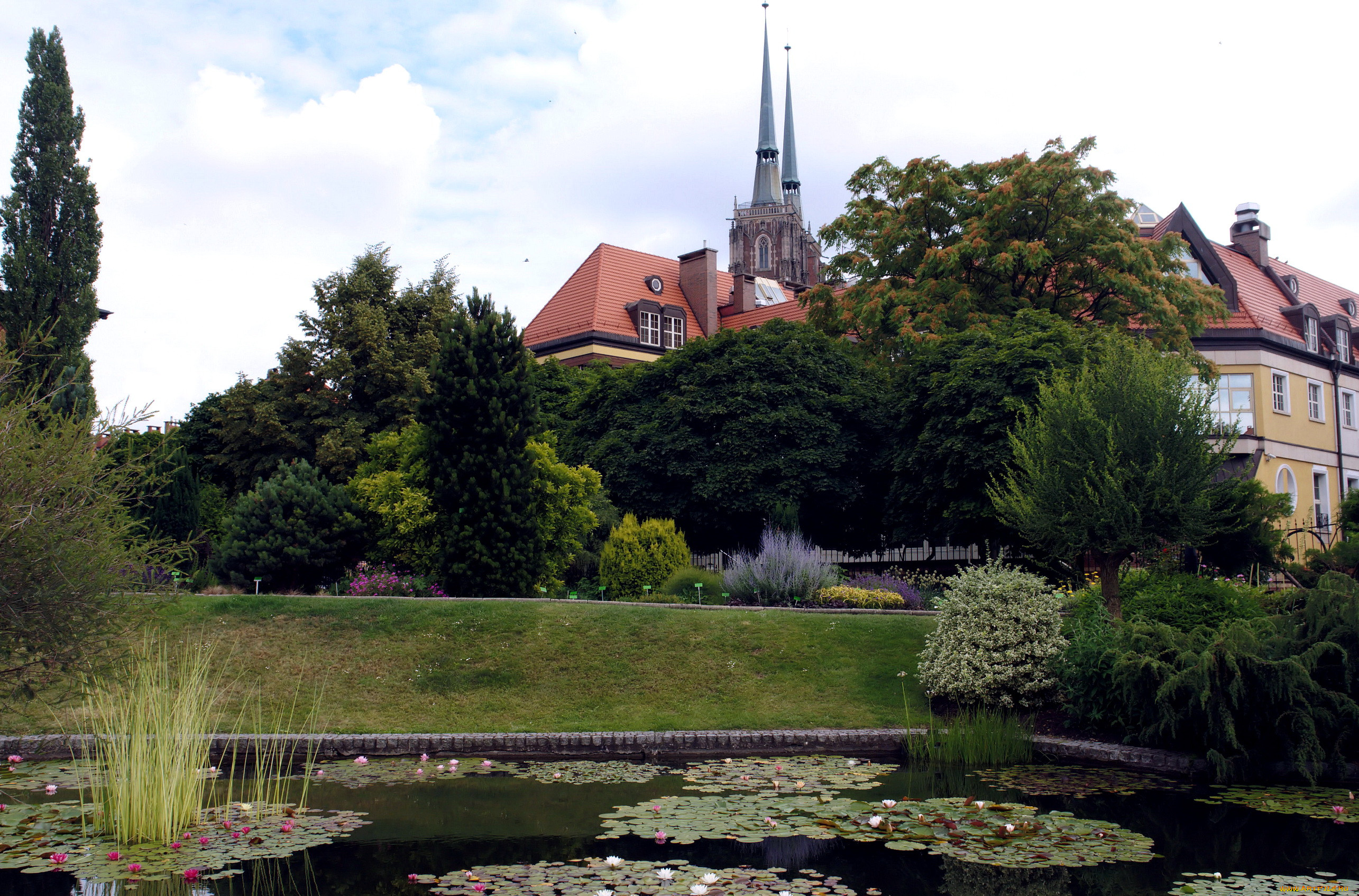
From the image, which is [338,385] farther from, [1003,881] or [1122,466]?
[1003,881]

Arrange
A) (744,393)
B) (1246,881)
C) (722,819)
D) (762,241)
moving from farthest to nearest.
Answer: (762,241) < (744,393) < (722,819) < (1246,881)

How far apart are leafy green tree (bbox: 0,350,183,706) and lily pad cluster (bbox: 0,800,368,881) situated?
95cm

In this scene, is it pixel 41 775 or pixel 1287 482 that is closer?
pixel 41 775

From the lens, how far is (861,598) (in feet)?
54.7

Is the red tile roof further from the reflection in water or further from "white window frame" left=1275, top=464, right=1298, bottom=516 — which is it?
the reflection in water

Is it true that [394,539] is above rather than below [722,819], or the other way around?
above

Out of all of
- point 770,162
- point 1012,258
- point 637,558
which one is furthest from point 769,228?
point 637,558

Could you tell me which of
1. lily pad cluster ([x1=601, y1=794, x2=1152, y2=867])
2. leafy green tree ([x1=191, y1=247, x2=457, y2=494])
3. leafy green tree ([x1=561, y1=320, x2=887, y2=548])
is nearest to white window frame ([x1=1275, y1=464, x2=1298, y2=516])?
leafy green tree ([x1=561, y1=320, x2=887, y2=548])

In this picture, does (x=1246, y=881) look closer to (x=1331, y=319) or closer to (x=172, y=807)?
(x=172, y=807)

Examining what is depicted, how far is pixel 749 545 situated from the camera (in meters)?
24.3

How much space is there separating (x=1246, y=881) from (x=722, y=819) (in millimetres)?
3165

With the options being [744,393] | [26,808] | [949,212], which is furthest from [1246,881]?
[949,212]

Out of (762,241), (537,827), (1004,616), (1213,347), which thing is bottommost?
(537,827)

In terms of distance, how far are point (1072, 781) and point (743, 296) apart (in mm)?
41105
